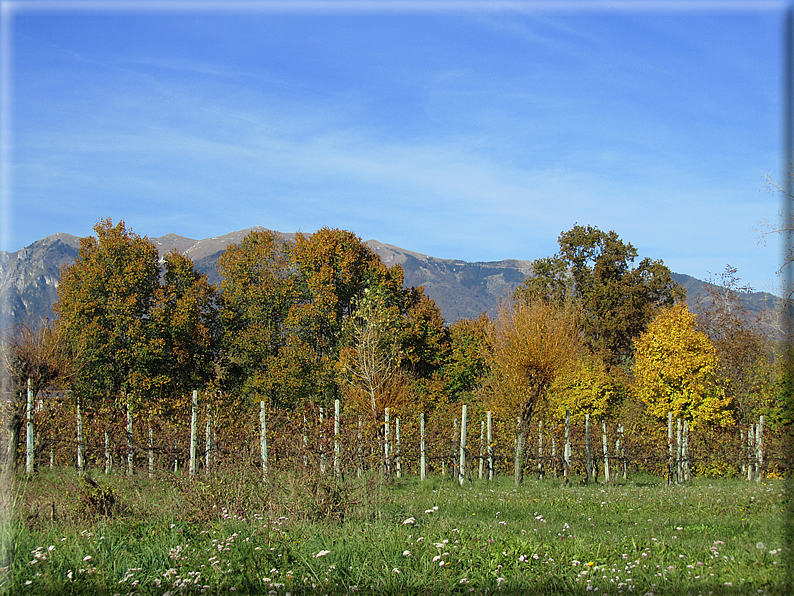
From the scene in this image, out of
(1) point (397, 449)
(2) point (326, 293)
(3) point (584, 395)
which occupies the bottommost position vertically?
(1) point (397, 449)

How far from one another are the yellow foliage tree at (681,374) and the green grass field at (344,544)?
67.0 feet

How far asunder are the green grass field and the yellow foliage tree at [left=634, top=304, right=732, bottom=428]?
2043cm

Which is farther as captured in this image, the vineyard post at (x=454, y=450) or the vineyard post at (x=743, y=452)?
the vineyard post at (x=743, y=452)

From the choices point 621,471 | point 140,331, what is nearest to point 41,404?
point 140,331

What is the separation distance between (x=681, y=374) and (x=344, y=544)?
2651cm

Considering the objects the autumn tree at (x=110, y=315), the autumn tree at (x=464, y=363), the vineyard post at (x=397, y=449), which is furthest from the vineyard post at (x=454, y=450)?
the autumn tree at (x=464, y=363)

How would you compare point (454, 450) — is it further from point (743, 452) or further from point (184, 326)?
point (184, 326)

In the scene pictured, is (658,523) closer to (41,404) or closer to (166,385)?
(41,404)

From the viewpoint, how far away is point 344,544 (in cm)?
602

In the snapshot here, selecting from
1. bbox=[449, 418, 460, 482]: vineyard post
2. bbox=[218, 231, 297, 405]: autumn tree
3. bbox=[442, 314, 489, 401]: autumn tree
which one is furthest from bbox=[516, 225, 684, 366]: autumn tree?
bbox=[449, 418, 460, 482]: vineyard post

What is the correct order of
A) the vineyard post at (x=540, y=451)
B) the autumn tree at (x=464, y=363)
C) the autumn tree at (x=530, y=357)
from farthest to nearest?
the autumn tree at (x=464, y=363) < the vineyard post at (x=540, y=451) < the autumn tree at (x=530, y=357)

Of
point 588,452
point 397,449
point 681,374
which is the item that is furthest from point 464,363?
point 397,449

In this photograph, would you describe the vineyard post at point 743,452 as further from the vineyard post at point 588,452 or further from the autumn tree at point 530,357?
the autumn tree at point 530,357

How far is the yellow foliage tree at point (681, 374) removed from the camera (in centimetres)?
2808
